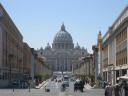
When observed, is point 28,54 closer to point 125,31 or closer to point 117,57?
point 117,57

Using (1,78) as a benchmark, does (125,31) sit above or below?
above

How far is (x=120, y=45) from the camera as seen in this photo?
8281cm

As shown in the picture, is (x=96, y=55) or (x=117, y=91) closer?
(x=117, y=91)

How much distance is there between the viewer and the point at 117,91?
28672 millimetres

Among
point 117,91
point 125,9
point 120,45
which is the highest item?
point 125,9

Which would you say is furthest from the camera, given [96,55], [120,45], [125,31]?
[96,55]

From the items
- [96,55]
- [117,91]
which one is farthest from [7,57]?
[117,91]

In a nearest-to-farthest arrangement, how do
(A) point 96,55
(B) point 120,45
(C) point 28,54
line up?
1. (B) point 120,45
2. (A) point 96,55
3. (C) point 28,54

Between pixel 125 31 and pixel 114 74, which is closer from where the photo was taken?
pixel 125 31

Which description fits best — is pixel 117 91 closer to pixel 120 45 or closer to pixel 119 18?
pixel 120 45

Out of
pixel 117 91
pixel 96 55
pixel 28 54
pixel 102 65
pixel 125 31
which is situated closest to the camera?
pixel 117 91

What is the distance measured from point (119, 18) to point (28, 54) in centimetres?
7913

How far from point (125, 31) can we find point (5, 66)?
3125 cm

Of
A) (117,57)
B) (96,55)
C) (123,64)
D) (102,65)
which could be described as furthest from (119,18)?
(96,55)
